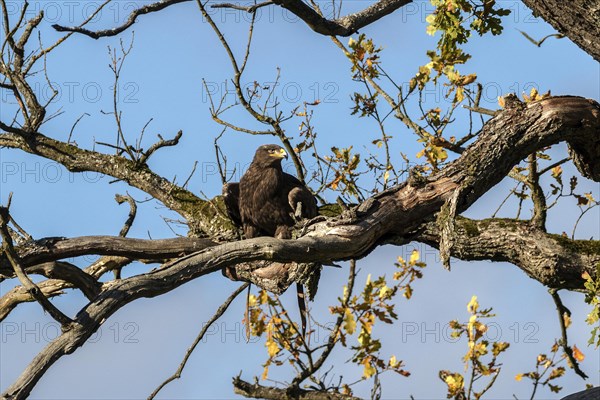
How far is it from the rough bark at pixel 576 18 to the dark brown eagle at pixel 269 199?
7.63 feet

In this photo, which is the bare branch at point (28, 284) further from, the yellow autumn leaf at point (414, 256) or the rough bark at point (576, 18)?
the rough bark at point (576, 18)

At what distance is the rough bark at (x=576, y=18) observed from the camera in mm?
5750

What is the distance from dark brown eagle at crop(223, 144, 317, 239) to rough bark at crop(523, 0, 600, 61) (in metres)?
2.30

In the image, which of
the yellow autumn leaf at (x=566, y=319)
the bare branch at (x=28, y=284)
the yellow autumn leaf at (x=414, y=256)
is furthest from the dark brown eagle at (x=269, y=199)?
the bare branch at (x=28, y=284)

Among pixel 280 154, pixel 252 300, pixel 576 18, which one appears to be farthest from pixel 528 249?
pixel 252 300

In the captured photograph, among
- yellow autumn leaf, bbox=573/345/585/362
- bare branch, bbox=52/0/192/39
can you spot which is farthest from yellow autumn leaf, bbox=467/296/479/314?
bare branch, bbox=52/0/192/39

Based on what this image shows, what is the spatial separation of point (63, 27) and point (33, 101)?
1.68 metres

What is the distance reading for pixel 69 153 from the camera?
347 inches

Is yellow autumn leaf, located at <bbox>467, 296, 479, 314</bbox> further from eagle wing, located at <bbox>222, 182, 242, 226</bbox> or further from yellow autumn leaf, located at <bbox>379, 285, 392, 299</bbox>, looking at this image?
eagle wing, located at <bbox>222, 182, 242, 226</bbox>

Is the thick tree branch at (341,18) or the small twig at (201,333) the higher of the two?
the thick tree branch at (341,18)

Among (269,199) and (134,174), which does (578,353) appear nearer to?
(269,199)

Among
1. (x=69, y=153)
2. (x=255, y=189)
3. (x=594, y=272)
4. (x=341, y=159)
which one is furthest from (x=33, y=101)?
(x=594, y=272)

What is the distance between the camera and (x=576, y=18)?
582cm

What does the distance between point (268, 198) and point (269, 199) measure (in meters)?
0.01
